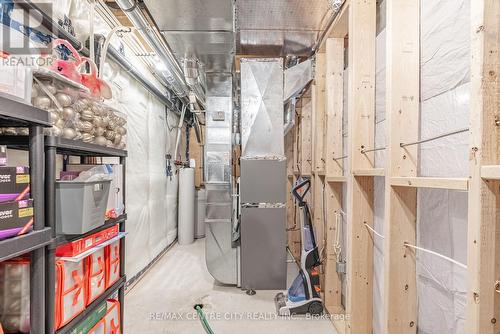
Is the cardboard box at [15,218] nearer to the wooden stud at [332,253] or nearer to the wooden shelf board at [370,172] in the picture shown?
the wooden shelf board at [370,172]

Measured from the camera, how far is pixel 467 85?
112 centimetres

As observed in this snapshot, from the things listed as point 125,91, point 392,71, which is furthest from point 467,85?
point 125,91

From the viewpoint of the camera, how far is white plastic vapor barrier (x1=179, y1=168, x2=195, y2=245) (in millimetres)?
4688

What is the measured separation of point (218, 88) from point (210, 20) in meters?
Result: 1.24

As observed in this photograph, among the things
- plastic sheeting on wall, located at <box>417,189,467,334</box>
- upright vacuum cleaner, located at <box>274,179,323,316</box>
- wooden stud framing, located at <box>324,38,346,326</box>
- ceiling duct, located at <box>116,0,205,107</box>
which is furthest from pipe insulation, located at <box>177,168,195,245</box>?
plastic sheeting on wall, located at <box>417,189,467,334</box>

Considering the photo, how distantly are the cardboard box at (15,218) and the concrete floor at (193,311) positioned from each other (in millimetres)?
1641

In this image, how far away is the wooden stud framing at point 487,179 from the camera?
813mm

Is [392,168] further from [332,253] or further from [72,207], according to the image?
[72,207]

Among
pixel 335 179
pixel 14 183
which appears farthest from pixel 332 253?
pixel 14 183

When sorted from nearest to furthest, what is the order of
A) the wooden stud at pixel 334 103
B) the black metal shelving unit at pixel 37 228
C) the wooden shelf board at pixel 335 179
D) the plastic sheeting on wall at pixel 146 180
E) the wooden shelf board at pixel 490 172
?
the wooden shelf board at pixel 490 172 → the black metal shelving unit at pixel 37 228 → the wooden shelf board at pixel 335 179 → the wooden stud at pixel 334 103 → the plastic sheeting on wall at pixel 146 180

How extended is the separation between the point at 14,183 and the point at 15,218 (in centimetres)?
12

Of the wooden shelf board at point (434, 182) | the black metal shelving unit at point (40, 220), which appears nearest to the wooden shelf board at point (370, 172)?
the wooden shelf board at point (434, 182)

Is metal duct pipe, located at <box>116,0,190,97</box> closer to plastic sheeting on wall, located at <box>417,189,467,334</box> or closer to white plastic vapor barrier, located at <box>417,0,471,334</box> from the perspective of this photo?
white plastic vapor barrier, located at <box>417,0,471,334</box>

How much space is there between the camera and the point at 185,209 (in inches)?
185
